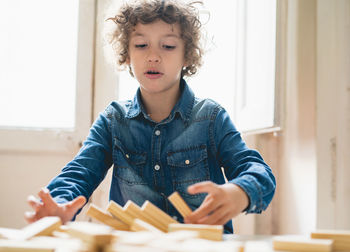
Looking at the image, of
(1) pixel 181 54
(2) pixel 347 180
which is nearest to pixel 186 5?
(1) pixel 181 54

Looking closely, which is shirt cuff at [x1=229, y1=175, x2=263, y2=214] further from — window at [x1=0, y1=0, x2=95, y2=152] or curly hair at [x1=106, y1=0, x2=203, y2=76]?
A: window at [x1=0, y1=0, x2=95, y2=152]

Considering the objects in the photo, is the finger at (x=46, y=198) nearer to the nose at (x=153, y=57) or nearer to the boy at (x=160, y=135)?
the boy at (x=160, y=135)

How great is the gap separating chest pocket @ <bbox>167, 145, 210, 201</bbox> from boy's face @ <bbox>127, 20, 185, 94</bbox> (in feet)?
0.60

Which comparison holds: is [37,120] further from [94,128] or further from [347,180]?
[347,180]

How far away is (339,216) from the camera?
3.62 feet

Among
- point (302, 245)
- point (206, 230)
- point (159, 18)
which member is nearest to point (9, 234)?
point (206, 230)

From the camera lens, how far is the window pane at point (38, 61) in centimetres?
187

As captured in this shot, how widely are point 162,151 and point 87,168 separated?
0.66ft

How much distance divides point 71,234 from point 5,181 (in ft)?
4.83

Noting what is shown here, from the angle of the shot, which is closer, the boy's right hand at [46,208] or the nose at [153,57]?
the boy's right hand at [46,208]

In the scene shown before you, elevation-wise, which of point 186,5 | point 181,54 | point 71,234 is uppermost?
point 186,5

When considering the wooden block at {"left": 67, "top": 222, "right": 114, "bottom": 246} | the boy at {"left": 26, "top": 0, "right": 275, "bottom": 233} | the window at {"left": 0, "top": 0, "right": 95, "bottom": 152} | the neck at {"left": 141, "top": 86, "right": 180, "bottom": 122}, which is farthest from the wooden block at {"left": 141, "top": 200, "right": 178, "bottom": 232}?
the window at {"left": 0, "top": 0, "right": 95, "bottom": 152}

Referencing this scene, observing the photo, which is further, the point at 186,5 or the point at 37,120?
the point at 37,120

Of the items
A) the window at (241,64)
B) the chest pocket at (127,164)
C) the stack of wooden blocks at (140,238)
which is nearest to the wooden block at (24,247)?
the stack of wooden blocks at (140,238)
